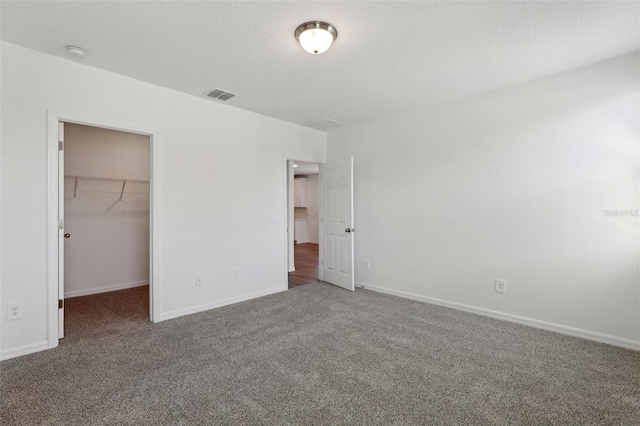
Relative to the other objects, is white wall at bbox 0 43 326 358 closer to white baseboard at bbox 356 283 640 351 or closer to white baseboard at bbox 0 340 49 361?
white baseboard at bbox 0 340 49 361

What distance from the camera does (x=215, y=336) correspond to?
2760 mm

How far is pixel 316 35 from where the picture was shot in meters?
2.10

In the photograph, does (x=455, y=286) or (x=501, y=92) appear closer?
(x=501, y=92)

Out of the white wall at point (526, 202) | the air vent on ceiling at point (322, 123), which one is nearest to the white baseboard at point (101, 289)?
the air vent on ceiling at point (322, 123)

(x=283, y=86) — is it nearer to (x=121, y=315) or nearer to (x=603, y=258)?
(x=121, y=315)

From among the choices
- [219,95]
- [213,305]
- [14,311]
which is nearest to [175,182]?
[219,95]

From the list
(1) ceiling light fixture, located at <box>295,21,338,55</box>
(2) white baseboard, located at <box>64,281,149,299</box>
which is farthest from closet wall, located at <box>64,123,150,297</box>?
(1) ceiling light fixture, located at <box>295,21,338,55</box>

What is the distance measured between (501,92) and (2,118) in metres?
4.60

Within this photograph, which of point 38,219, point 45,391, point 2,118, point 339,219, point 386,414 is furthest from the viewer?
point 339,219

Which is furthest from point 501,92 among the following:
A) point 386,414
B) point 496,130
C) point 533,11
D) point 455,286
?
point 386,414

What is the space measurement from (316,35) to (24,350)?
3.41 meters

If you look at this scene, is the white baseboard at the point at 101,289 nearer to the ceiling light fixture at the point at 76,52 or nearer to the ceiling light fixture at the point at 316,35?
the ceiling light fixture at the point at 76,52

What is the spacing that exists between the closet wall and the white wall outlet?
1.85 meters

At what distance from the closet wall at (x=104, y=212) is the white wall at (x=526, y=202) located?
3.78m
